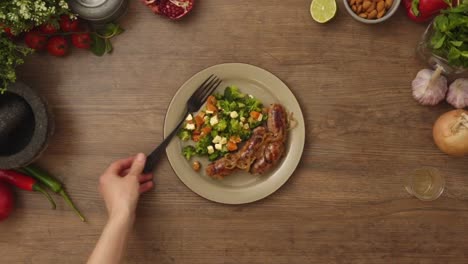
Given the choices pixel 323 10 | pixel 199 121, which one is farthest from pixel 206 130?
pixel 323 10

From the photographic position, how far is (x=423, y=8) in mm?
1489

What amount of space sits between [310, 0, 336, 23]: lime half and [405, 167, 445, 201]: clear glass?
1.94 feet

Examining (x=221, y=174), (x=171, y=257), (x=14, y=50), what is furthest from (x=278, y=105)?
(x=14, y=50)

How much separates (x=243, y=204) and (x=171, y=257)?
0.29m

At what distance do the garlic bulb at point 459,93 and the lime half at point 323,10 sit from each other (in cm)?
45

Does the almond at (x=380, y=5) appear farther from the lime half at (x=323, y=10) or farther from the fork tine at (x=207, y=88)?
the fork tine at (x=207, y=88)

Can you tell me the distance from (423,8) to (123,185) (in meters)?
1.09

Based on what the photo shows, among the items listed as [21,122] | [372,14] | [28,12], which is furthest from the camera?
[372,14]

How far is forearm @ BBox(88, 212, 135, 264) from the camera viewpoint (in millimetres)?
1326

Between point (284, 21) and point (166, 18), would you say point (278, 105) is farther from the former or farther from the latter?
point (166, 18)

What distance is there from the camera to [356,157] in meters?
1.57

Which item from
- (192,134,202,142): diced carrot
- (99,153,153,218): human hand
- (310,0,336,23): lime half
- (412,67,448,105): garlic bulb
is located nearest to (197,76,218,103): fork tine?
(192,134,202,142): diced carrot

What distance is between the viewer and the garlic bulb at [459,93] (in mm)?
1513

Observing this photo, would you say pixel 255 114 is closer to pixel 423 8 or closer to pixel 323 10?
pixel 323 10
